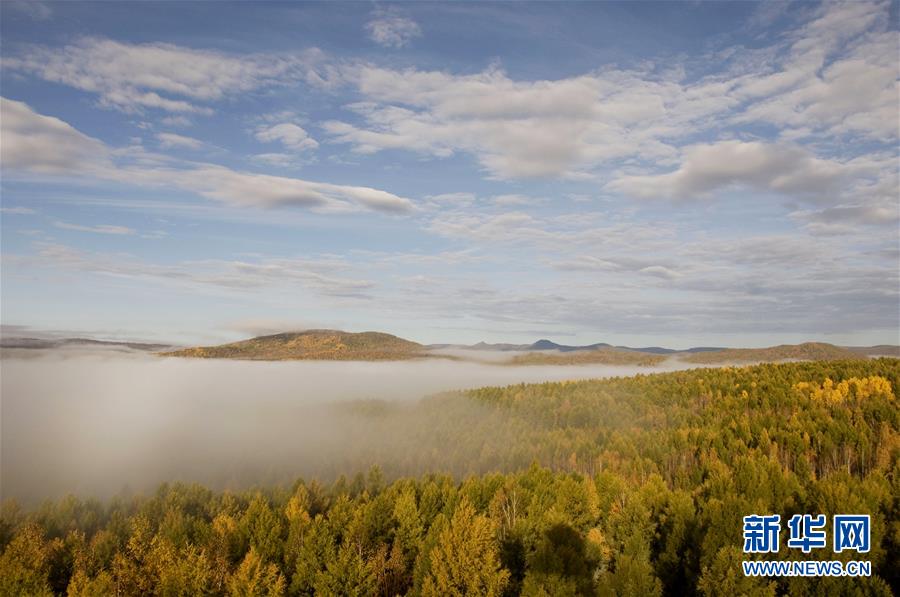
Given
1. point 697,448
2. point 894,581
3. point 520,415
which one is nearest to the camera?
point 894,581

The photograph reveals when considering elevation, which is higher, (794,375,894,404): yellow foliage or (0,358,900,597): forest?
(794,375,894,404): yellow foliage

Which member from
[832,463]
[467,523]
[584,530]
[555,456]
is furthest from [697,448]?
[467,523]

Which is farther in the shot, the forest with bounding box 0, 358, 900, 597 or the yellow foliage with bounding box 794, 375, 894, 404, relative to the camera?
the yellow foliage with bounding box 794, 375, 894, 404

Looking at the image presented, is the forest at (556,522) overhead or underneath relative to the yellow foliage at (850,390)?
underneath

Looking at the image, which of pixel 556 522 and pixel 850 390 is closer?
pixel 556 522

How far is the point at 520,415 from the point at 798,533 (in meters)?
84.2

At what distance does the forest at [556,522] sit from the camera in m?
28.2

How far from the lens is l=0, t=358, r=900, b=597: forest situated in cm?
2822

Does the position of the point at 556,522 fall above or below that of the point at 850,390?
below

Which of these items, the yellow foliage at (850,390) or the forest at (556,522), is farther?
the yellow foliage at (850,390)

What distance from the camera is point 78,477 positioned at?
155 metres

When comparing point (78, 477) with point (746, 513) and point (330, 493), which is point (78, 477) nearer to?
point (330, 493)

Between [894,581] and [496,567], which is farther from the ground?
[894,581]

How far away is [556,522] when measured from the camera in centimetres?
3438
